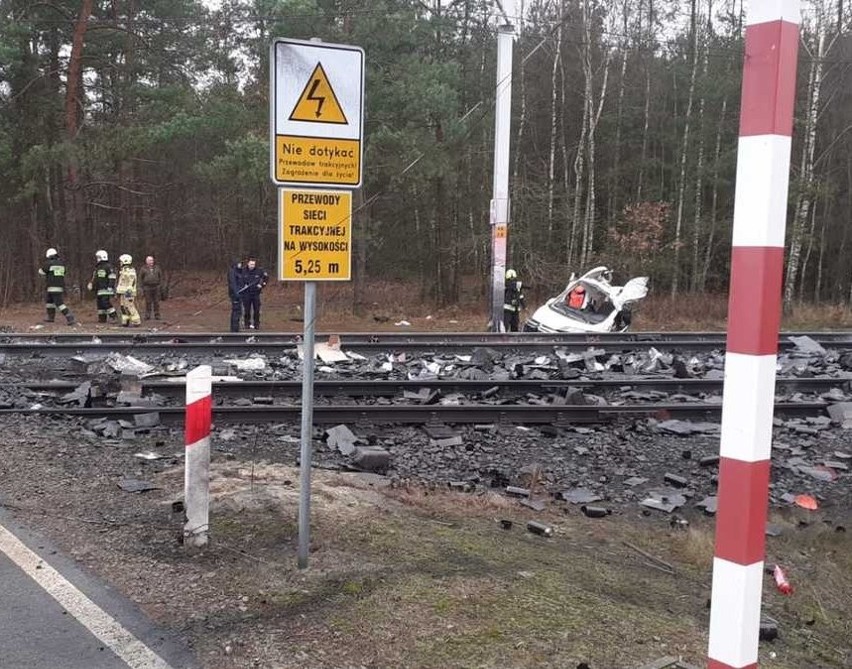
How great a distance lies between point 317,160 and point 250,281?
15.5 metres

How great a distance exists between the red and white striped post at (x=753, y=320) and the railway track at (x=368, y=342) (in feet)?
36.1

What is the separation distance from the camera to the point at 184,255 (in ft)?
121

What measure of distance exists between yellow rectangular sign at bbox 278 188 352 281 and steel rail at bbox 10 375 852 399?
6.12 meters

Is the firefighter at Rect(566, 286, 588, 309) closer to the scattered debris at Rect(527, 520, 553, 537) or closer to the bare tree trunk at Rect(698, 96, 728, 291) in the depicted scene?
the scattered debris at Rect(527, 520, 553, 537)

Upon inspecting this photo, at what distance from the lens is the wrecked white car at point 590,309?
16844mm

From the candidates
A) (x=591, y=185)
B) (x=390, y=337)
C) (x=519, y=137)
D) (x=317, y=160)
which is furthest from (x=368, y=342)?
(x=519, y=137)

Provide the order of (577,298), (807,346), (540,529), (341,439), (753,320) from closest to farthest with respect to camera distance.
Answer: (753,320) → (540,529) → (341,439) → (807,346) → (577,298)

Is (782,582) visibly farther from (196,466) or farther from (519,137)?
(519,137)

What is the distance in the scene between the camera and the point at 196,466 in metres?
4.65

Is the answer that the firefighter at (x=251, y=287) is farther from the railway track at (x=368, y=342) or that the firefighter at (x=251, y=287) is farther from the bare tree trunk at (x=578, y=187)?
the bare tree trunk at (x=578, y=187)

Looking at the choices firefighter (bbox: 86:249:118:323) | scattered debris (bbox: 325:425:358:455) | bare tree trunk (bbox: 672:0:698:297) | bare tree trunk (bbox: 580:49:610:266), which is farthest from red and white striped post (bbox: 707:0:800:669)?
bare tree trunk (bbox: 672:0:698:297)

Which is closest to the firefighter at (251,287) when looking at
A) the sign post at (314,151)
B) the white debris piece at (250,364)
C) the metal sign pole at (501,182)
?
the metal sign pole at (501,182)

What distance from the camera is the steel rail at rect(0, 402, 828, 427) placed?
8.83 meters

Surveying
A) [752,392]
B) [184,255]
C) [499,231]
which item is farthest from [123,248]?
[752,392]
